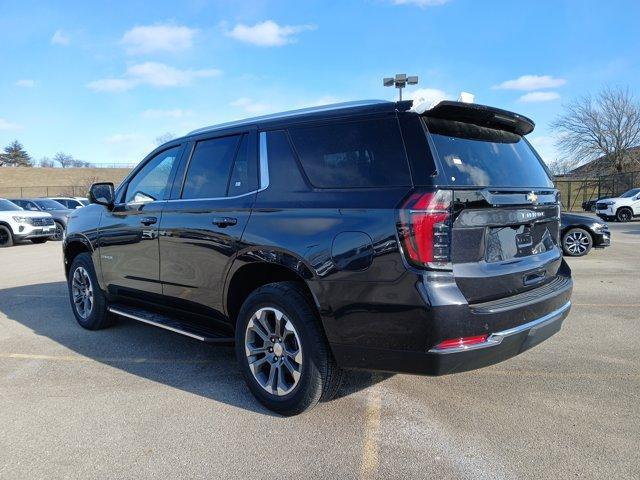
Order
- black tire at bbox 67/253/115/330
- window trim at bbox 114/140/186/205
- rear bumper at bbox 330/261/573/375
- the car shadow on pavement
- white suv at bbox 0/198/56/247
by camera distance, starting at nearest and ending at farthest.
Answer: rear bumper at bbox 330/261/573/375 → the car shadow on pavement → window trim at bbox 114/140/186/205 → black tire at bbox 67/253/115/330 → white suv at bbox 0/198/56/247

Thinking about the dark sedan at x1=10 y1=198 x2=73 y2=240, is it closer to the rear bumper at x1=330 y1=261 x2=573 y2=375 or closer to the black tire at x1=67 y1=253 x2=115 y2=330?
the black tire at x1=67 y1=253 x2=115 y2=330

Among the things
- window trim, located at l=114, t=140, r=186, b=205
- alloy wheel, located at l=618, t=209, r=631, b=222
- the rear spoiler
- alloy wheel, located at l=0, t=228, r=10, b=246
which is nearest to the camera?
the rear spoiler

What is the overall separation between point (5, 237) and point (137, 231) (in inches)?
576

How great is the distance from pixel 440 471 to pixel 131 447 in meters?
1.78

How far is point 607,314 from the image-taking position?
19.3 ft

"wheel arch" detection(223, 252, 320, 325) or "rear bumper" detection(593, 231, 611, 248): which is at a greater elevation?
"wheel arch" detection(223, 252, 320, 325)

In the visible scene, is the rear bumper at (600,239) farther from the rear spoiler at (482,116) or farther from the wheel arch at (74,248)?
the wheel arch at (74,248)

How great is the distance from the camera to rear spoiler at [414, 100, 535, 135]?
3.06m

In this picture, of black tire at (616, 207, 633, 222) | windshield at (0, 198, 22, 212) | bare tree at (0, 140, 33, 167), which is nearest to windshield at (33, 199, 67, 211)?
windshield at (0, 198, 22, 212)

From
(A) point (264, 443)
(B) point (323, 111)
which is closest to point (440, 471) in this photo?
(A) point (264, 443)

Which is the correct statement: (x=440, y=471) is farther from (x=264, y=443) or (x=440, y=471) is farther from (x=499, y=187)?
(x=499, y=187)

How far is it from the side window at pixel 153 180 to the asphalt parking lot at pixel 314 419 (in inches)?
57.2

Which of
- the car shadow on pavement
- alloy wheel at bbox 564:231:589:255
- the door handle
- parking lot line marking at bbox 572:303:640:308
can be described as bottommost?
the car shadow on pavement

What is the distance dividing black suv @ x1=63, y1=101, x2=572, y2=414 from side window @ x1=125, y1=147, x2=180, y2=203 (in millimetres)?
264
